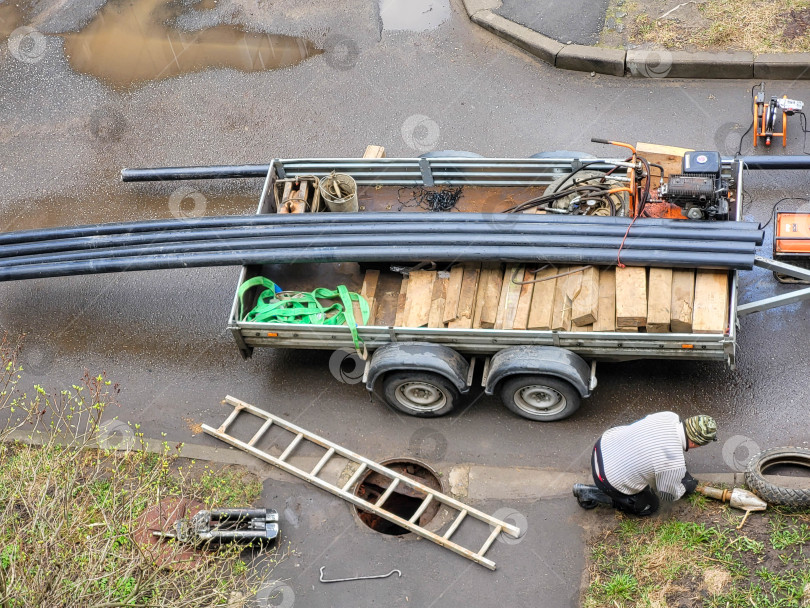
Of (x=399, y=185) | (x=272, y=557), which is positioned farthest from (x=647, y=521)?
(x=399, y=185)

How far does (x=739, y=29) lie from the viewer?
11422 millimetres

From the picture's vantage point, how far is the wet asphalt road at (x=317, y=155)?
859 cm

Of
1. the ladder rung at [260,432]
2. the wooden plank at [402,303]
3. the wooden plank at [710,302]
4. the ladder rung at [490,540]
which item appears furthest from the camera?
the ladder rung at [260,432]

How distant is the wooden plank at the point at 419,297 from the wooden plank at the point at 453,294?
0.17 m

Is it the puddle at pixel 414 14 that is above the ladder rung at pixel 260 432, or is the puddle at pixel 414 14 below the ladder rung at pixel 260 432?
above

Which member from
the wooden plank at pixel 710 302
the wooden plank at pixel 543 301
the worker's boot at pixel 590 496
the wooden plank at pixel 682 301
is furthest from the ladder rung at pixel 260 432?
the wooden plank at pixel 710 302

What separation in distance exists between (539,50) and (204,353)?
5966 mm

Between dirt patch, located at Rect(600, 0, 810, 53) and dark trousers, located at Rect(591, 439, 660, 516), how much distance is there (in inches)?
246

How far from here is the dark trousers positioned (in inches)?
292

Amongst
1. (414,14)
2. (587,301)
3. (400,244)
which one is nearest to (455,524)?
(587,301)

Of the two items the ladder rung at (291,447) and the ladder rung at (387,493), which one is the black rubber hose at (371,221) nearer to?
the ladder rung at (291,447)

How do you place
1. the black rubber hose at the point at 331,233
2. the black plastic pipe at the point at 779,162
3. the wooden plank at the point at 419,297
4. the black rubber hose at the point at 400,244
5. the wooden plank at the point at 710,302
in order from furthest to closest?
the black plastic pipe at the point at 779,162 < the wooden plank at the point at 419,297 < the black rubber hose at the point at 331,233 < the black rubber hose at the point at 400,244 < the wooden plank at the point at 710,302

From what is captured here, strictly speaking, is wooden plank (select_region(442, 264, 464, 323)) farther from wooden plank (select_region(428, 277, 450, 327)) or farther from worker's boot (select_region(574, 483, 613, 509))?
worker's boot (select_region(574, 483, 613, 509))

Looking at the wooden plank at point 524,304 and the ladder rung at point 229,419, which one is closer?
the wooden plank at point 524,304
